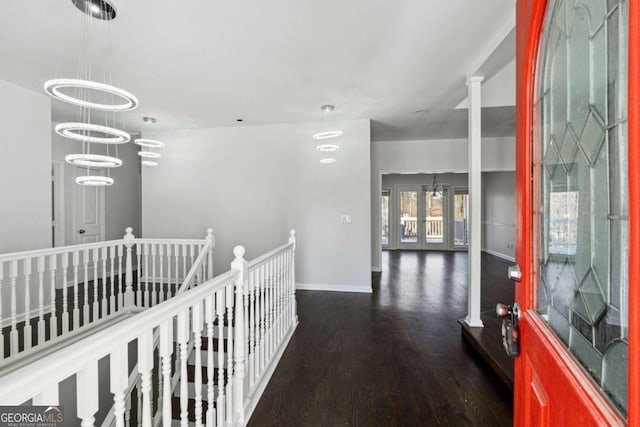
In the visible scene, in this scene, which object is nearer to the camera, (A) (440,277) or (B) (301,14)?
(B) (301,14)

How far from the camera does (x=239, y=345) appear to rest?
1.72 metres

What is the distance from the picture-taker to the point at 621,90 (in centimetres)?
51

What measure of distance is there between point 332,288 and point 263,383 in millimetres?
2448

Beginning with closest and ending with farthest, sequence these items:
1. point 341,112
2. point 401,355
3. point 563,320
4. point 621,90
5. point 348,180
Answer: point 621,90
point 563,320
point 401,355
point 341,112
point 348,180

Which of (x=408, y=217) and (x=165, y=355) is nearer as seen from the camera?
(x=165, y=355)

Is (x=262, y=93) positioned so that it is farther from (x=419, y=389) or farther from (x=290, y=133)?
(x=419, y=389)

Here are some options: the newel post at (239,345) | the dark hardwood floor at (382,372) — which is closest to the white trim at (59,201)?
the dark hardwood floor at (382,372)

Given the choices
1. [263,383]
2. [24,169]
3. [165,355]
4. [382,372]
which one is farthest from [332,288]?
[24,169]

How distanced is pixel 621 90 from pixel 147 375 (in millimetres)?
1523

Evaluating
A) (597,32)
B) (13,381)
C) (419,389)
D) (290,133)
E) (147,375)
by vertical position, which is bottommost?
(419,389)

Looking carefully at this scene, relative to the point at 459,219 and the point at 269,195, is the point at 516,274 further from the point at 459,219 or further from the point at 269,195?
the point at 459,219

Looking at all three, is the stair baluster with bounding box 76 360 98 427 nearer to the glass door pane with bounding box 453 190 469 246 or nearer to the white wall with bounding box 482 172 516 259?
the white wall with bounding box 482 172 516 259

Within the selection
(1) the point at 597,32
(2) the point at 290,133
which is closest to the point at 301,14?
(1) the point at 597,32

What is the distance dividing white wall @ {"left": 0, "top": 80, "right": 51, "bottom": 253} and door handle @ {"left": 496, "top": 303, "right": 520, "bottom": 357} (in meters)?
4.60
